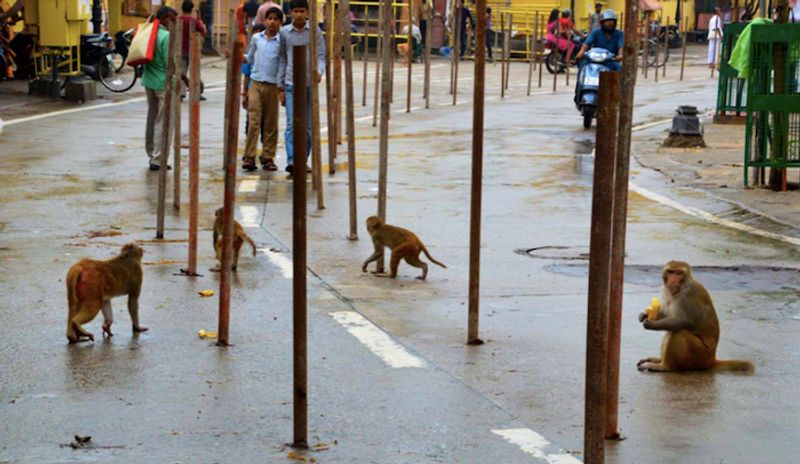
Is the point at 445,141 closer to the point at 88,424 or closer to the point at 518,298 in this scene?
the point at 518,298

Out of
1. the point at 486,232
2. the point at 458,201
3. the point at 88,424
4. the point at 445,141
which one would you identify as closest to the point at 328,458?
the point at 88,424

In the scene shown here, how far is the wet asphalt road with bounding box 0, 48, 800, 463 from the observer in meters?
6.18

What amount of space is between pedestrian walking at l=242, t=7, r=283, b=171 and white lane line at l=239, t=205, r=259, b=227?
2995 millimetres

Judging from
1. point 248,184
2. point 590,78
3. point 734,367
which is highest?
point 590,78

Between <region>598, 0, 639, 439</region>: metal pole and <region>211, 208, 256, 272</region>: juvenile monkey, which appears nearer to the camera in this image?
<region>598, 0, 639, 439</region>: metal pole

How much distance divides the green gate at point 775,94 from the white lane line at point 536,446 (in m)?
9.50

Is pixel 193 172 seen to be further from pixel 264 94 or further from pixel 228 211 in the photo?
pixel 264 94

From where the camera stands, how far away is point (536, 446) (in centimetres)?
605

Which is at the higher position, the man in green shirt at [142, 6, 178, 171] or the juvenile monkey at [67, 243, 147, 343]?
the man in green shirt at [142, 6, 178, 171]

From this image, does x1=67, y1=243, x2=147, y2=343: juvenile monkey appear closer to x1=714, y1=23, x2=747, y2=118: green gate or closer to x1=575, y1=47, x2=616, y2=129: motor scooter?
x1=714, y1=23, x2=747, y2=118: green gate

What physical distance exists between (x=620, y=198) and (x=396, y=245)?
4.36 metres

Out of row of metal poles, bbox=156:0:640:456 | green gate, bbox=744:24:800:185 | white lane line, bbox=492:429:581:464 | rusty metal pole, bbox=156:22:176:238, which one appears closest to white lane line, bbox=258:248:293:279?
rusty metal pole, bbox=156:22:176:238

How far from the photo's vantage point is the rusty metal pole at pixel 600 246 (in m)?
4.89

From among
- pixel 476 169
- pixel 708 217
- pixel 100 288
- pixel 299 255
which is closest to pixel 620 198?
pixel 299 255
